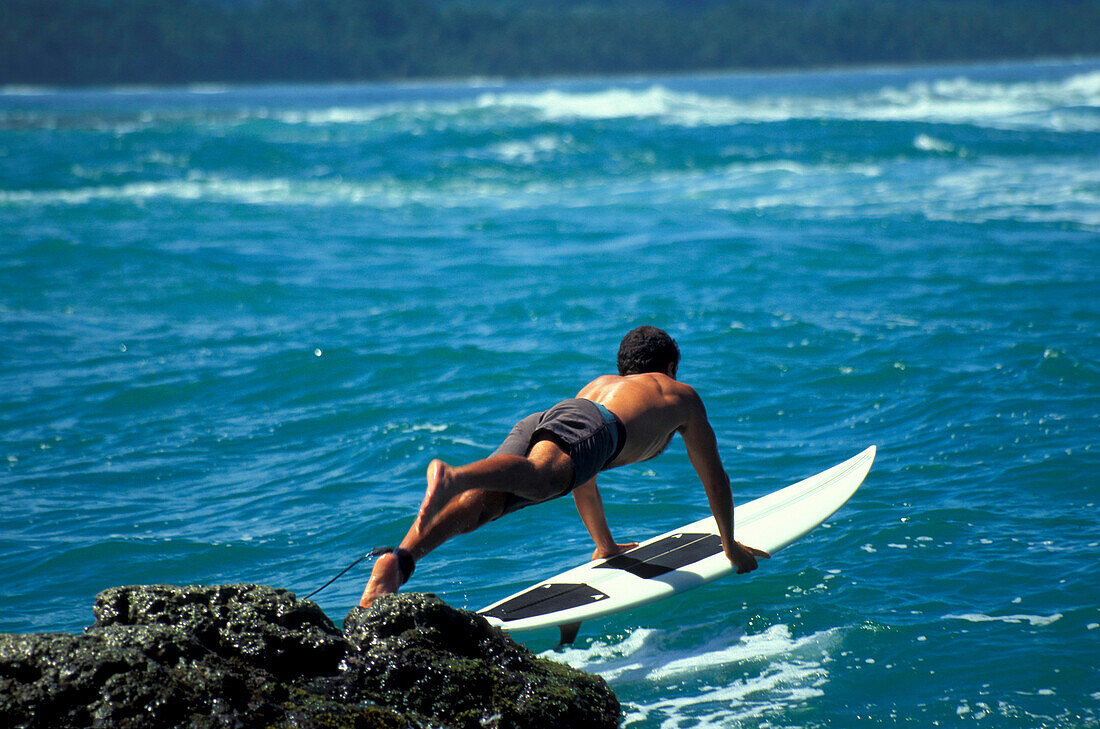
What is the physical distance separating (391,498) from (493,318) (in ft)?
16.8

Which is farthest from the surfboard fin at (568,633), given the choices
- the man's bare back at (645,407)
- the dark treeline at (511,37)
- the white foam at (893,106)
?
the dark treeline at (511,37)

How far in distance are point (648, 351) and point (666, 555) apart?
3.48 ft

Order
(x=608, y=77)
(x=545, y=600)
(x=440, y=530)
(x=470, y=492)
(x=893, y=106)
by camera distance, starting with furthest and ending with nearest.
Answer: (x=608, y=77), (x=893, y=106), (x=545, y=600), (x=470, y=492), (x=440, y=530)

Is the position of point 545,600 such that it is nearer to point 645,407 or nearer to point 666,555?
point 666,555

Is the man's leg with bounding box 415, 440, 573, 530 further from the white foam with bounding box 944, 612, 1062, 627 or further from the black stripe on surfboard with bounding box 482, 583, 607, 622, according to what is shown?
the white foam with bounding box 944, 612, 1062, 627

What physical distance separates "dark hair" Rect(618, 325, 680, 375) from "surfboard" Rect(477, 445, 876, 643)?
3.16 feet

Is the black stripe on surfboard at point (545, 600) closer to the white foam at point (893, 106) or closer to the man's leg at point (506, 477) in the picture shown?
the man's leg at point (506, 477)

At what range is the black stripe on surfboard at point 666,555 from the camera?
16.1ft

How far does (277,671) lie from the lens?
329 centimetres

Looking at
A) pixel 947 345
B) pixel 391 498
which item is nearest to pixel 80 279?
pixel 391 498

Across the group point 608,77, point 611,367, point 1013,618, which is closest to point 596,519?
point 1013,618

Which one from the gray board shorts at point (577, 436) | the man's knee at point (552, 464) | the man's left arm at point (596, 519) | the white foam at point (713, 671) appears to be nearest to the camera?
the white foam at point (713, 671)

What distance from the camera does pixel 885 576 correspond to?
5230 millimetres

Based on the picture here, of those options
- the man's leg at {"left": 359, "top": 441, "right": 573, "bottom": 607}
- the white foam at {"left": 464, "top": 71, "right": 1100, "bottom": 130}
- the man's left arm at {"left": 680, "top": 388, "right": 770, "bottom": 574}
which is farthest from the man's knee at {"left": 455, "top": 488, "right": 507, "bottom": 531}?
the white foam at {"left": 464, "top": 71, "right": 1100, "bottom": 130}
